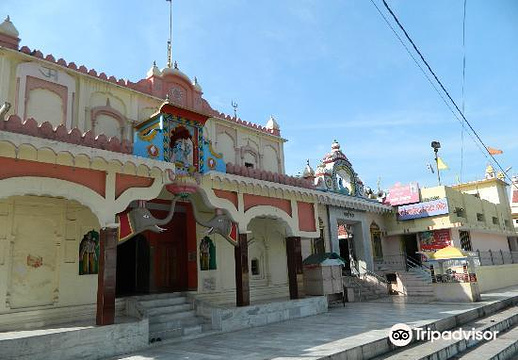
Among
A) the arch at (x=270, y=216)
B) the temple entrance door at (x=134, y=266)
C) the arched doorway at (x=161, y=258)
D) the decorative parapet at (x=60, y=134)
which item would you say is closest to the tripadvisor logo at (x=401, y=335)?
the arch at (x=270, y=216)

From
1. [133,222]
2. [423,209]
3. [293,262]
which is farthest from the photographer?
[423,209]

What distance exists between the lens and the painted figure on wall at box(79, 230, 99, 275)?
10406mm

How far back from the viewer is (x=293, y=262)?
13.5m

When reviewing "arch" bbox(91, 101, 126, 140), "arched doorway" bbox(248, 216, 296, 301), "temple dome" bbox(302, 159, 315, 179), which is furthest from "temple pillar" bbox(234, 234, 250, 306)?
"temple dome" bbox(302, 159, 315, 179)

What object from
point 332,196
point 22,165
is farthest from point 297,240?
point 22,165

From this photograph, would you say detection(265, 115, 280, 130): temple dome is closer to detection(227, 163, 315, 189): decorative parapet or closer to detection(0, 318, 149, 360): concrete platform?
detection(227, 163, 315, 189): decorative parapet

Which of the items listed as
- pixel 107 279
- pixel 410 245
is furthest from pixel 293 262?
pixel 410 245

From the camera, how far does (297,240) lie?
1382 centimetres

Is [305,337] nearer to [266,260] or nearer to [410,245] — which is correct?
[266,260]

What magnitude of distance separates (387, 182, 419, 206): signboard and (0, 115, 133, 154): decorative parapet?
17795 millimetres

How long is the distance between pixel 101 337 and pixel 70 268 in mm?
2840

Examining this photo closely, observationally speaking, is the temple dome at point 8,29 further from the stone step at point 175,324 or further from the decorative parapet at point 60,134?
the stone step at point 175,324

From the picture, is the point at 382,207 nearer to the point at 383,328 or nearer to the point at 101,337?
the point at 383,328

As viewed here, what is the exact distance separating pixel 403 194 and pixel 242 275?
585 inches
